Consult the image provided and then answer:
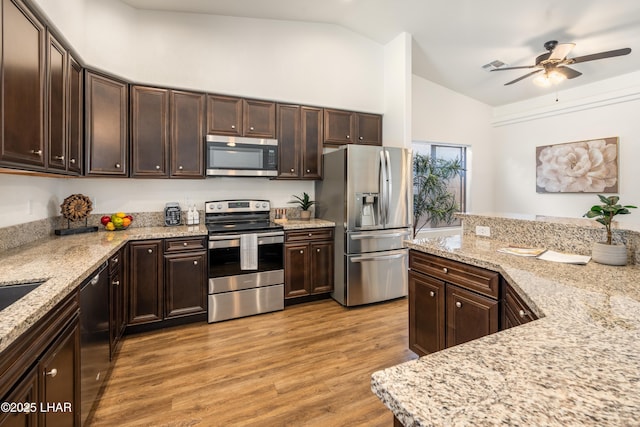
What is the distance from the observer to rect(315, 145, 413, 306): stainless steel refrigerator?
348 centimetres

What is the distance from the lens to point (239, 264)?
3223 mm

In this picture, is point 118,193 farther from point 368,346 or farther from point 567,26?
point 567,26

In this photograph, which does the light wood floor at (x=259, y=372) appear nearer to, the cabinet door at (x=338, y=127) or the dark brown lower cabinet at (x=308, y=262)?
the dark brown lower cabinet at (x=308, y=262)

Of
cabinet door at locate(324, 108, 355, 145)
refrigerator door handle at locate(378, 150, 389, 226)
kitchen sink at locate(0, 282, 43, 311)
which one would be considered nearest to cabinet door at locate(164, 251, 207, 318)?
kitchen sink at locate(0, 282, 43, 311)

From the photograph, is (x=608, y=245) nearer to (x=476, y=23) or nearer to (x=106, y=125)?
(x=476, y=23)

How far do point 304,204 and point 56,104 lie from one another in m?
2.64

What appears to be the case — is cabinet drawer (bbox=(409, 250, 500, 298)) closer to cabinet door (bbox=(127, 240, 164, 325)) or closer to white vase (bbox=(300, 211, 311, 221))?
white vase (bbox=(300, 211, 311, 221))

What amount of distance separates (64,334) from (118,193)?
2346 mm

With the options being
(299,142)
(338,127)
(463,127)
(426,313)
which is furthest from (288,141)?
(463,127)

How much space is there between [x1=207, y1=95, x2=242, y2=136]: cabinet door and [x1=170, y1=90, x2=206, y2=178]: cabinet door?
8 cm

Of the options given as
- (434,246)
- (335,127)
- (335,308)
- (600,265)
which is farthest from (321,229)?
(600,265)

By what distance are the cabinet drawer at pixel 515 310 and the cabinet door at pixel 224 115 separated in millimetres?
3031

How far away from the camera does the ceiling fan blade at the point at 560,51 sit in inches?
122

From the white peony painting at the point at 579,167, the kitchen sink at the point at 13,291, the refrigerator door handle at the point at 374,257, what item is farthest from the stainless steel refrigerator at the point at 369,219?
the white peony painting at the point at 579,167
